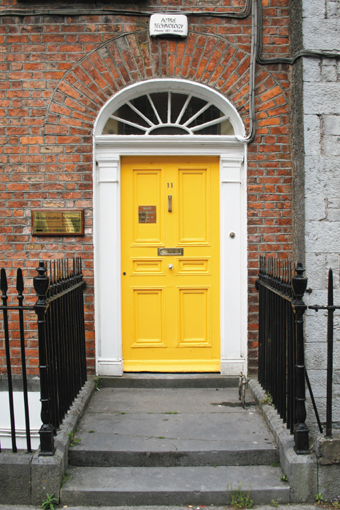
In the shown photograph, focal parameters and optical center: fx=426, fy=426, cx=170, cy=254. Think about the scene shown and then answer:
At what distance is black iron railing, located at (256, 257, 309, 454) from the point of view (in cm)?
292

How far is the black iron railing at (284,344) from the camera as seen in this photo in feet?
9.59

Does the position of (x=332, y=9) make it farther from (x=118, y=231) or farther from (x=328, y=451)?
(x=328, y=451)

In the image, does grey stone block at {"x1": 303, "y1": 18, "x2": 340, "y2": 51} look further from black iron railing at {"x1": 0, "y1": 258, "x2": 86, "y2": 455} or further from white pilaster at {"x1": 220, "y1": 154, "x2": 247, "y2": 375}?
Result: black iron railing at {"x1": 0, "y1": 258, "x2": 86, "y2": 455}

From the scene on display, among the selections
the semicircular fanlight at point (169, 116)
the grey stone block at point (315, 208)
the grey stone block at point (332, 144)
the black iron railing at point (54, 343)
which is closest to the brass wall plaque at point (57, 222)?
the black iron railing at point (54, 343)

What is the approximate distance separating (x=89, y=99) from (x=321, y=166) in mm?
2412

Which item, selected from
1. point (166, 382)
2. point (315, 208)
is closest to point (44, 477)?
point (166, 382)

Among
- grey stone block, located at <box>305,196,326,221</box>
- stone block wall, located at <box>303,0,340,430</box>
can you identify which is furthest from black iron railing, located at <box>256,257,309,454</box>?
grey stone block, located at <box>305,196,326,221</box>

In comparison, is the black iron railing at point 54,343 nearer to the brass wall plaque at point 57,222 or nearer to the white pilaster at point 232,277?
the brass wall plaque at point 57,222

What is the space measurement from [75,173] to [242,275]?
2041 mm

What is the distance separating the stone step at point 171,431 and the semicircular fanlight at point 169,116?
8.96 ft

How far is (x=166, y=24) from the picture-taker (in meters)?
4.30

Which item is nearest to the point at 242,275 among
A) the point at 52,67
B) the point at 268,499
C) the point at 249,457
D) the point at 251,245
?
the point at 251,245

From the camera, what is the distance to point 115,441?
3.29 m

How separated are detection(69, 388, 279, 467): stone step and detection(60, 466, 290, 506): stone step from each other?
0.12 metres
